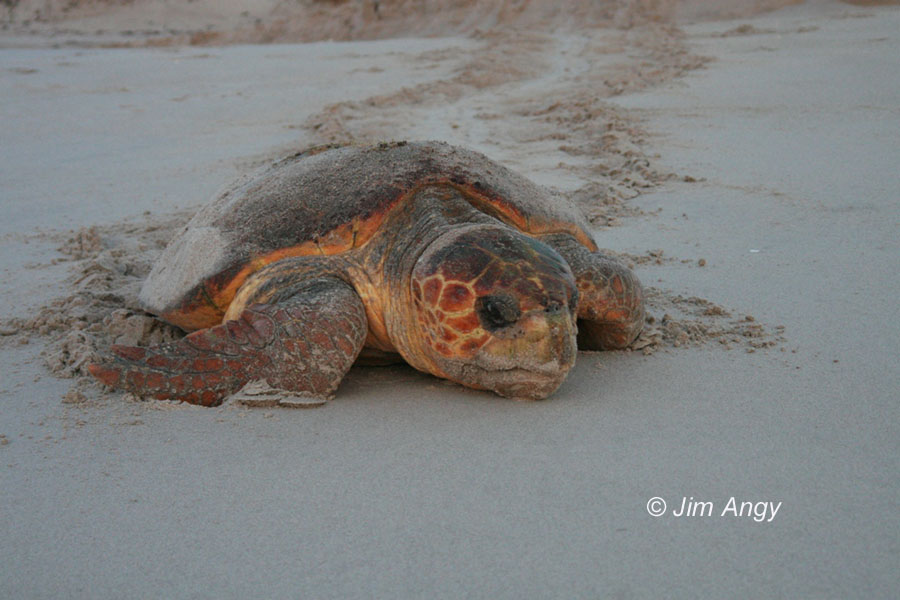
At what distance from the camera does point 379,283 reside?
8.79 feet

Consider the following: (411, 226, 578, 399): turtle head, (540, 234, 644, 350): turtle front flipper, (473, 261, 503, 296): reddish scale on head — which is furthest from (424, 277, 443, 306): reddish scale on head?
(540, 234, 644, 350): turtle front flipper

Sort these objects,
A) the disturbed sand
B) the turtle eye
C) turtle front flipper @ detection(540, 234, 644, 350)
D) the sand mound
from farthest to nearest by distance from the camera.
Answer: the sand mound
the disturbed sand
turtle front flipper @ detection(540, 234, 644, 350)
the turtle eye

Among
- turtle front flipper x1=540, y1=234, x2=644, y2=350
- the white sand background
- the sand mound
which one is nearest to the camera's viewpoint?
the white sand background

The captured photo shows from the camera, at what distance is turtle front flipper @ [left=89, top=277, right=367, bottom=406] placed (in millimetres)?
2340

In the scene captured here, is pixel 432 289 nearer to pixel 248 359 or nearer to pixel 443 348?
pixel 443 348

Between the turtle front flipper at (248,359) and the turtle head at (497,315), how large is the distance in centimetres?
31

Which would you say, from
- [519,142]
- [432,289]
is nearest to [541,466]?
[432,289]

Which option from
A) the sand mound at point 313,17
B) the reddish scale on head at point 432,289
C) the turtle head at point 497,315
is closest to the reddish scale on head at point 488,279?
the turtle head at point 497,315

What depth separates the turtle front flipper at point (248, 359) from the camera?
2.34 meters

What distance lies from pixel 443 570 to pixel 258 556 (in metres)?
0.40

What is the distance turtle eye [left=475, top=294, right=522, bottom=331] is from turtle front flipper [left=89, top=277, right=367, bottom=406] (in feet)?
1.51

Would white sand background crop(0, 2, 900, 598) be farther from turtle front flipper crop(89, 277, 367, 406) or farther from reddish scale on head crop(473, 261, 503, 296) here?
reddish scale on head crop(473, 261, 503, 296)

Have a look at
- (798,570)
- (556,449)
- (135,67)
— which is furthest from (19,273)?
(135,67)

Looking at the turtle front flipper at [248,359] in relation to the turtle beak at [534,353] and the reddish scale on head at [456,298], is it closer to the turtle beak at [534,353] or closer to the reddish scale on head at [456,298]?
the reddish scale on head at [456,298]
